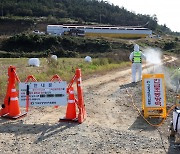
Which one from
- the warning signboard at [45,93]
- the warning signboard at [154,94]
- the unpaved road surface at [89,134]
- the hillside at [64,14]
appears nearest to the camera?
the unpaved road surface at [89,134]

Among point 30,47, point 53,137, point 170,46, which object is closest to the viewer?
point 53,137

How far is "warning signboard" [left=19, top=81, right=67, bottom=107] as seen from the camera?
8625 mm

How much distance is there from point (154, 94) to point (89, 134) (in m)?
2.66

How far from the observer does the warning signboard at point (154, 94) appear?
919 cm

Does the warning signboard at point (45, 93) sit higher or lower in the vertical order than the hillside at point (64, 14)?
lower

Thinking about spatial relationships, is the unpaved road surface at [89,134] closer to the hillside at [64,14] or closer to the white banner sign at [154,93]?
the white banner sign at [154,93]

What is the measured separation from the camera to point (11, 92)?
891 cm

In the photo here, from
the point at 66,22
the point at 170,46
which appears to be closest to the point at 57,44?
the point at 170,46

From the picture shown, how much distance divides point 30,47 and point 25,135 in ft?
172

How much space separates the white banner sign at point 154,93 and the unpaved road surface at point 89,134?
499 millimetres

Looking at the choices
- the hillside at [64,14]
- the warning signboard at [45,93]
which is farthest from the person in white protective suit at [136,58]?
the hillside at [64,14]

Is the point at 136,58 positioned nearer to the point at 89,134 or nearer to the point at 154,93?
the point at 154,93

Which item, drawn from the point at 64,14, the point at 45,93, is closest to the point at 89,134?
the point at 45,93

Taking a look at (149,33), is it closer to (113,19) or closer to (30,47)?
(30,47)
